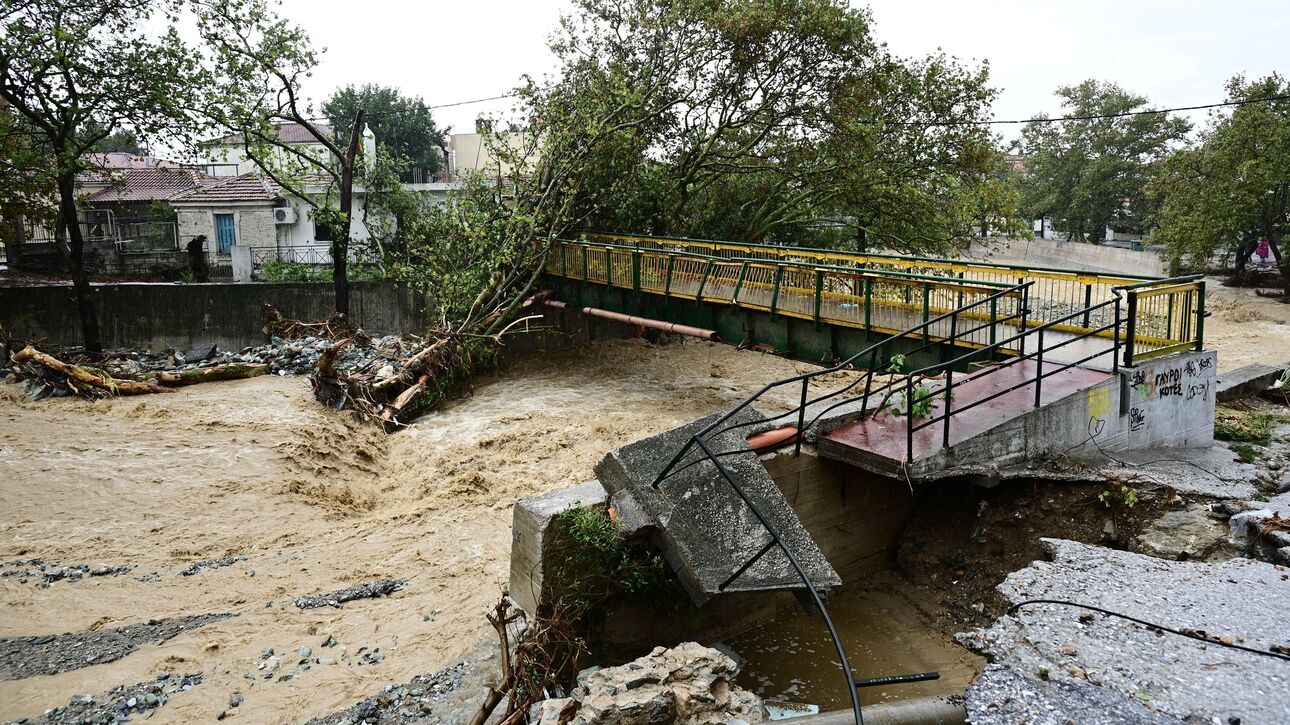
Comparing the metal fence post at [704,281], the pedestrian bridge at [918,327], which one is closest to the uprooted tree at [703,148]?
the pedestrian bridge at [918,327]

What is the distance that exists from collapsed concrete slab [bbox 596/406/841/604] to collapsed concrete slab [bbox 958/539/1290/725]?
1522 mm

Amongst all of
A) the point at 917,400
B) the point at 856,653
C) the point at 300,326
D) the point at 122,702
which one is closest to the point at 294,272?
the point at 300,326

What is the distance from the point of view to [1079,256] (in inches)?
1618

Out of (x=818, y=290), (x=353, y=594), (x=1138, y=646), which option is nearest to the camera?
(x=1138, y=646)

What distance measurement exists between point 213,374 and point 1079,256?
39.7 metres

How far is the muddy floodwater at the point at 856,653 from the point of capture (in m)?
6.98

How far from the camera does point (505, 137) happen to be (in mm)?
21125

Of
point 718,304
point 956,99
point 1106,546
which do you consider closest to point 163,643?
point 1106,546

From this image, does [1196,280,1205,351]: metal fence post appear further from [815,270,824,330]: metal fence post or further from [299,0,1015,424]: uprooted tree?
[299,0,1015,424]: uprooted tree

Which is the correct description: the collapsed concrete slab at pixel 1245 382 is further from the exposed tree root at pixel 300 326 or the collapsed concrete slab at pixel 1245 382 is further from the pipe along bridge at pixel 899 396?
the exposed tree root at pixel 300 326

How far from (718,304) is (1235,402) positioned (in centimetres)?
872

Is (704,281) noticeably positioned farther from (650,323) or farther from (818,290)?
(818,290)

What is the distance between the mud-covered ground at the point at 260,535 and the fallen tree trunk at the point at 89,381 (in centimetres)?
46

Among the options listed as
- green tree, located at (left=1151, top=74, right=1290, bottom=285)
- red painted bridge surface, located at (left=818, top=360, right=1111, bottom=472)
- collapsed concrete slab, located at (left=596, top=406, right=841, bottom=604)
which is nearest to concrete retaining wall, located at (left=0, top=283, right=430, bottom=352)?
red painted bridge surface, located at (left=818, top=360, right=1111, bottom=472)
